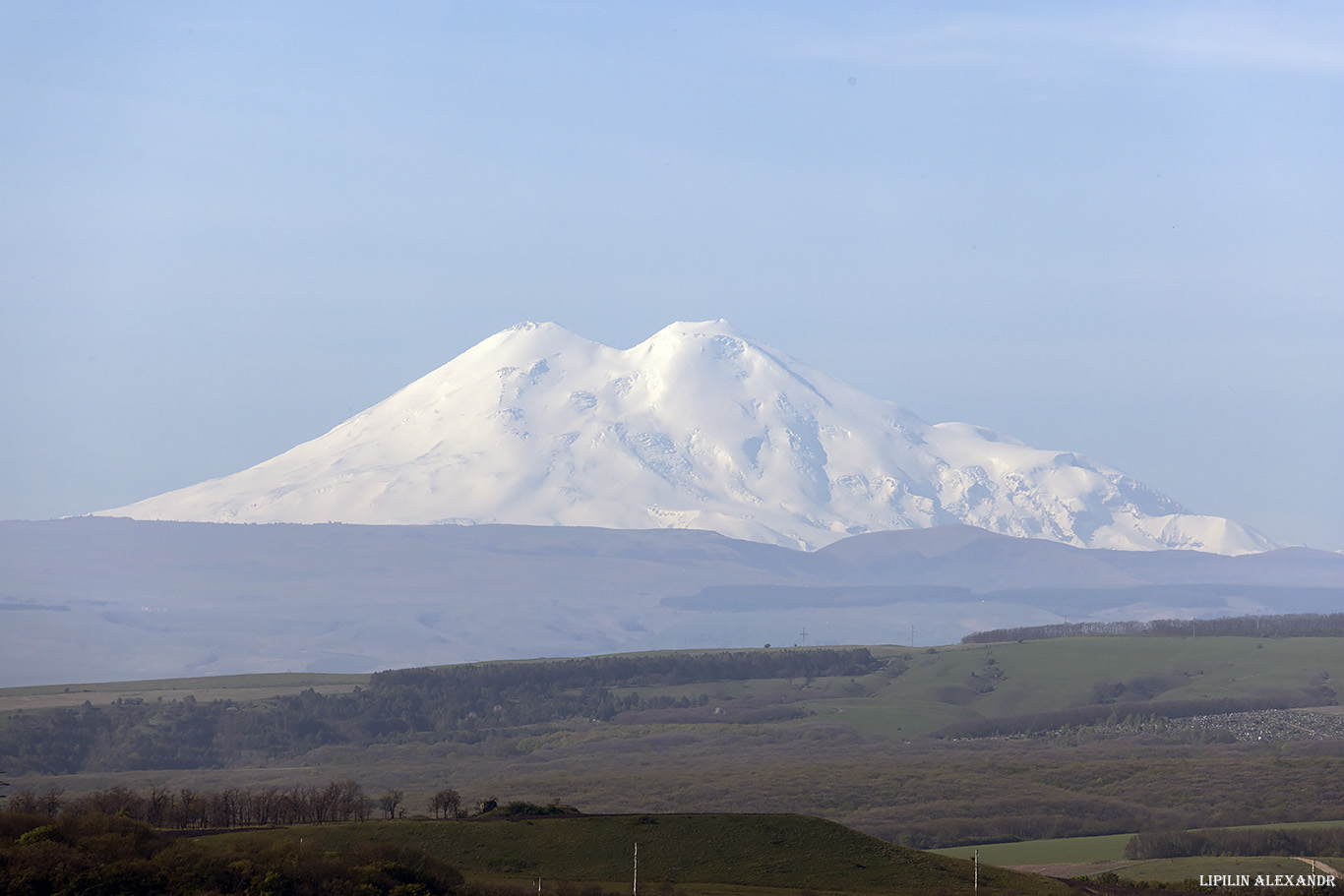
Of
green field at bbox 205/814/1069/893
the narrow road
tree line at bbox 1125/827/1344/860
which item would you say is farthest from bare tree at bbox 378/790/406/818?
the narrow road

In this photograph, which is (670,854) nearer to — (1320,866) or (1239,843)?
(1320,866)

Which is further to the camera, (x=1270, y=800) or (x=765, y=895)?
(x=1270, y=800)

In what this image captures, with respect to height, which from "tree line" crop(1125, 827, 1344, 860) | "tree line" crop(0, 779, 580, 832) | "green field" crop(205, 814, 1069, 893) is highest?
"tree line" crop(0, 779, 580, 832)

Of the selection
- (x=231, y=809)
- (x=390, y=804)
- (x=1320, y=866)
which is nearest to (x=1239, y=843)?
(x=1320, y=866)

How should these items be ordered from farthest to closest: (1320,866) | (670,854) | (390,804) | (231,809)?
(390,804)
(1320,866)
(231,809)
(670,854)

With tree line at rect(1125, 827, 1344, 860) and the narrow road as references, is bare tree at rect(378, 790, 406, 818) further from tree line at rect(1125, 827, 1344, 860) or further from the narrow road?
the narrow road

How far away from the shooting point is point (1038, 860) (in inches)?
4973

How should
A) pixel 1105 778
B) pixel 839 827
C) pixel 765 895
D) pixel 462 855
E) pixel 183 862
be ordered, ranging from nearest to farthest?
pixel 183 862
pixel 765 895
pixel 462 855
pixel 839 827
pixel 1105 778

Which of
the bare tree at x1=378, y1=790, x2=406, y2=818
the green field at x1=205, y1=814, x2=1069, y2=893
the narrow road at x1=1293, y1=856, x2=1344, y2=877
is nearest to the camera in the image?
the green field at x1=205, y1=814, x2=1069, y2=893

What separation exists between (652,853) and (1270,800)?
93.5 metres

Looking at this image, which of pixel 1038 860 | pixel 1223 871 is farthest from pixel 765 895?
pixel 1038 860

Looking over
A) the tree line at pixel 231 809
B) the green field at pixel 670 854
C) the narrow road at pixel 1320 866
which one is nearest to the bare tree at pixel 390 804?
the tree line at pixel 231 809

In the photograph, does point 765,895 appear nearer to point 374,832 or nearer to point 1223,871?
point 374,832

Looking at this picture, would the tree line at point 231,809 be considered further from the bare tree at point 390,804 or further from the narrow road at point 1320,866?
the narrow road at point 1320,866
